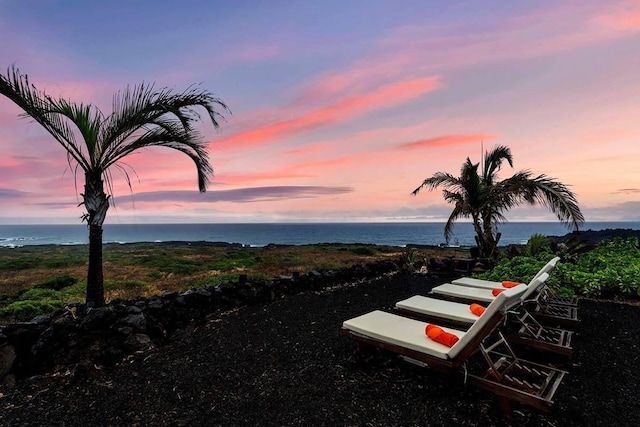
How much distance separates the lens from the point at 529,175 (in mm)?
9070

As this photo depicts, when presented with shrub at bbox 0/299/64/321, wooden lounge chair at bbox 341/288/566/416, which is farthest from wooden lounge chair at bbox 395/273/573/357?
shrub at bbox 0/299/64/321

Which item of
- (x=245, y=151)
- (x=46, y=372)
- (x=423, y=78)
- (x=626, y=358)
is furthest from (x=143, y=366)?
(x=245, y=151)

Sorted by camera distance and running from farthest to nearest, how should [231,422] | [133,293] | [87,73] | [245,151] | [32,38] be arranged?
[245,151] → [133,293] → [87,73] → [32,38] → [231,422]

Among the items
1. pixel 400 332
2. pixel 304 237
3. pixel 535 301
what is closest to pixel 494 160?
pixel 535 301

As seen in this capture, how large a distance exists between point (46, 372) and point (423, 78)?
986cm

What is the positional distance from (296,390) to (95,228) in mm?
4211

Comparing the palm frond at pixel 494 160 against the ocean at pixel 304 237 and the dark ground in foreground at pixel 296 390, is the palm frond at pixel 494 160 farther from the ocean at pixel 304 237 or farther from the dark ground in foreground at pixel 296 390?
the ocean at pixel 304 237

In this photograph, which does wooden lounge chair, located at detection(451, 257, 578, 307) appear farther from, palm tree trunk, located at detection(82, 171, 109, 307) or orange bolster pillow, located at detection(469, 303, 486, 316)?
palm tree trunk, located at detection(82, 171, 109, 307)

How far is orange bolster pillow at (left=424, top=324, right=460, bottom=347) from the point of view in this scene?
9.86 ft

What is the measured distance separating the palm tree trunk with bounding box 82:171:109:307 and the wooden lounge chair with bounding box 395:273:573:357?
468cm

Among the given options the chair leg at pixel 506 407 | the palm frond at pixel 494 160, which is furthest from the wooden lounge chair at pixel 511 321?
Answer: the palm frond at pixel 494 160

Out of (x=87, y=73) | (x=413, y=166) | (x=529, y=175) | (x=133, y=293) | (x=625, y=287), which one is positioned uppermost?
(x=87, y=73)

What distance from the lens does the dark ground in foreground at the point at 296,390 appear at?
103 inches

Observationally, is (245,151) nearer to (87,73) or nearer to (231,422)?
(87,73)
